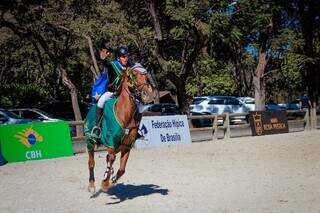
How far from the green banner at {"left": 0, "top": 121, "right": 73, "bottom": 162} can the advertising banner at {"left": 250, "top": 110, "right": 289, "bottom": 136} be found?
11.1m

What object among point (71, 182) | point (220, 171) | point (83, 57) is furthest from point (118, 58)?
point (83, 57)

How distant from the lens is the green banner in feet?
55.9

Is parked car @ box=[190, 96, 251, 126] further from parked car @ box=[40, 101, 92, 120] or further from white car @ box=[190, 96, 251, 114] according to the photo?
parked car @ box=[40, 101, 92, 120]

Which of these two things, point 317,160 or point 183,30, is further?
point 183,30

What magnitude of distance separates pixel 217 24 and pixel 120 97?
18.1 m

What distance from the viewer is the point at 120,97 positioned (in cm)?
950

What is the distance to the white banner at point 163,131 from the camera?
2139 centimetres

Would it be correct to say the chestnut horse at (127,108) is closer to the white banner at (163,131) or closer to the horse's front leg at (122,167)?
the horse's front leg at (122,167)

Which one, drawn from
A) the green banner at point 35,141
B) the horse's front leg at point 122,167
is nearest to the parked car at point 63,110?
the green banner at point 35,141

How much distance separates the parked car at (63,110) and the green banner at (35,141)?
14.9 m

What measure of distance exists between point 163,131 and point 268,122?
8.01 metres

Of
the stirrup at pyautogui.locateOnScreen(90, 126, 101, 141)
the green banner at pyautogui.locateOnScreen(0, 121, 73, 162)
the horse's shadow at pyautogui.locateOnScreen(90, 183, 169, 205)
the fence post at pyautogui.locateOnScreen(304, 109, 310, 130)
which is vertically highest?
the stirrup at pyautogui.locateOnScreen(90, 126, 101, 141)

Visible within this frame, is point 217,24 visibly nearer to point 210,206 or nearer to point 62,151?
point 62,151

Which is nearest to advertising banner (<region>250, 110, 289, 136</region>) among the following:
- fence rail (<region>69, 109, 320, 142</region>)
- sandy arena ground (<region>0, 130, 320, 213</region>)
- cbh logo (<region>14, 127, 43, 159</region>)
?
fence rail (<region>69, 109, 320, 142</region>)
